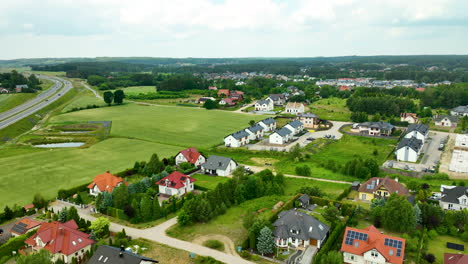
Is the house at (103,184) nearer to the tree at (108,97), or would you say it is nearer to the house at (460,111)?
the tree at (108,97)

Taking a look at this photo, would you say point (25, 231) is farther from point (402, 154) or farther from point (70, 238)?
point (402, 154)

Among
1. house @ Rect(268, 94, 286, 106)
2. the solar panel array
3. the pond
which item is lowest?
the pond

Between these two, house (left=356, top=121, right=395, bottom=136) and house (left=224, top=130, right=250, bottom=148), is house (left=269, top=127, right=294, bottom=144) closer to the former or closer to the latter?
house (left=224, top=130, right=250, bottom=148)

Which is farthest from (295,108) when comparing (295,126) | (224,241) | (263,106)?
(224,241)

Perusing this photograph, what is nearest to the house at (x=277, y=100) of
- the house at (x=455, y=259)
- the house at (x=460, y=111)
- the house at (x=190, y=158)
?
the house at (x=460, y=111)

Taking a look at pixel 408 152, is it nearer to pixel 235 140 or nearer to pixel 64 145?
pixel 235 140

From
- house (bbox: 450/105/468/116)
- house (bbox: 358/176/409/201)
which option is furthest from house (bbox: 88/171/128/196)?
house (bbox: 450/105/468/116)
